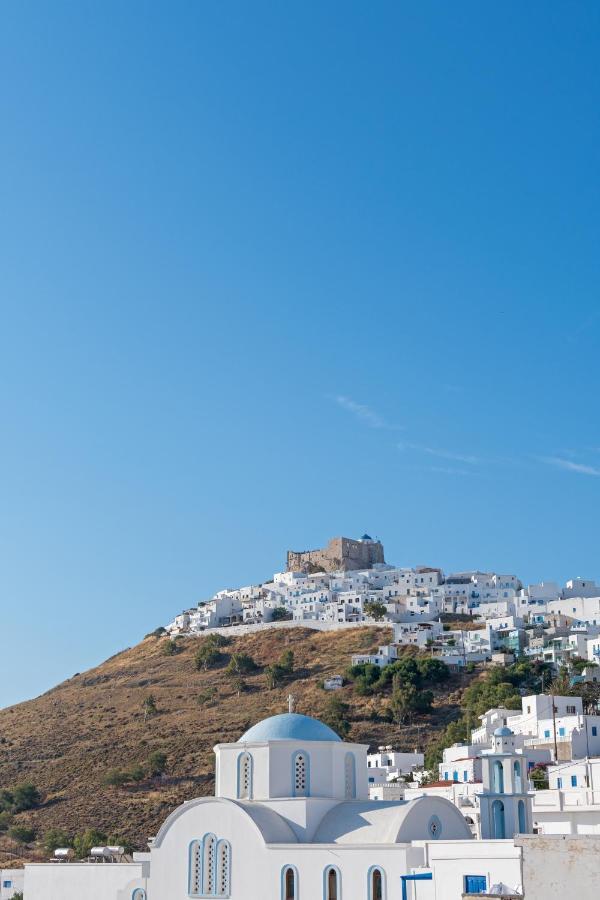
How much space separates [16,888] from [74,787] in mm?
21897

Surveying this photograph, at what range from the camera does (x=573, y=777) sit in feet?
144

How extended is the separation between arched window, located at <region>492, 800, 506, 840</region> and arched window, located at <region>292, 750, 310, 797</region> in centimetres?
474

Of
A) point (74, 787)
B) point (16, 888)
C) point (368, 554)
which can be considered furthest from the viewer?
point (368, 554)

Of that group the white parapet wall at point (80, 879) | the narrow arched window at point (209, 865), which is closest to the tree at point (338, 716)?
the white parapet wall at point (80, 879)

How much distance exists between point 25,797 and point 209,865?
131ft

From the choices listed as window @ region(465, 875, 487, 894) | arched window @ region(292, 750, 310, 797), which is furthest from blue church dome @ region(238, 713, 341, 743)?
window @ region(465, 875, 487, 894)

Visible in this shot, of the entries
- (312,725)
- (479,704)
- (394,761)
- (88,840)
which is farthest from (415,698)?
(312,725)

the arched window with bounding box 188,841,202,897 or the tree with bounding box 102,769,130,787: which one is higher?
the tree with bounding box 102,769,130,787

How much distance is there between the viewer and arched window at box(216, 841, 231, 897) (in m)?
26.1

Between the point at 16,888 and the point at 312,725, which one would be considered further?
the point at 16,888

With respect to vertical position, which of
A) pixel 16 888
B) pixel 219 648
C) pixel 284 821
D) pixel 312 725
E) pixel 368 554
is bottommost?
pixel 16 888

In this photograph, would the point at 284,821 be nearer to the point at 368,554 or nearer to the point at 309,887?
the point at 309,887

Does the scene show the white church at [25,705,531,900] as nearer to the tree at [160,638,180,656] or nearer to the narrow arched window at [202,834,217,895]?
the narrow arched window at [202,834,217,895]

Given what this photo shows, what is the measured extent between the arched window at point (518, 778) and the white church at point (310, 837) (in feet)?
0.10
